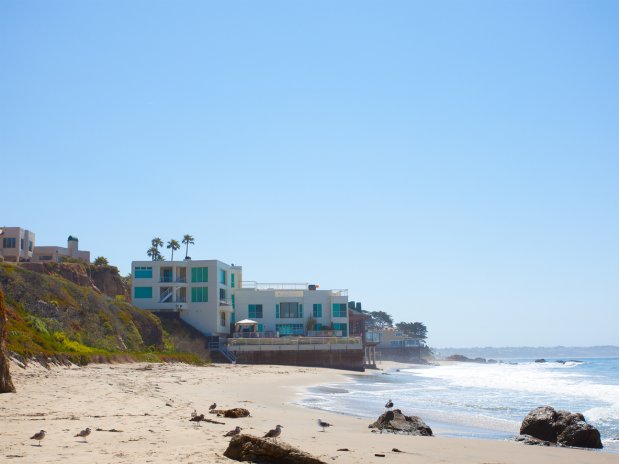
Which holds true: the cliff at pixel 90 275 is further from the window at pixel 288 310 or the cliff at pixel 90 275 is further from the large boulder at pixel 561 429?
the large boulder at pixel 561 429

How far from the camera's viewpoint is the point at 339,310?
200 ft

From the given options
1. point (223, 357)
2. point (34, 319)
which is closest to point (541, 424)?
point (34, 319)

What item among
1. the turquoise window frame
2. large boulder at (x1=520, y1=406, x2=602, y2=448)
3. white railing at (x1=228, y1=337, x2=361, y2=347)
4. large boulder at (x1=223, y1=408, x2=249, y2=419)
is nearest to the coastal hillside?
white railing at (x1=228, y1=337, x2=361, y2=347)

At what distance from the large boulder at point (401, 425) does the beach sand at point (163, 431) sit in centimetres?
41

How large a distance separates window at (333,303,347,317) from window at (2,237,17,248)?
31020 mm

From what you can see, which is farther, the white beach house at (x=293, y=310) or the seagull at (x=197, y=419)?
the white beach house at (x=293, y=310)

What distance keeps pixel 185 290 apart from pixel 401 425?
44.2 m

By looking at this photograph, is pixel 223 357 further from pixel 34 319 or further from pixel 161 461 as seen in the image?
pixel 161 461

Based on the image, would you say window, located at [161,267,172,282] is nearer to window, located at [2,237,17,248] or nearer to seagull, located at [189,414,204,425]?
window, located at [2,237,17,248]

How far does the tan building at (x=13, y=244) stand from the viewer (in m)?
64.2

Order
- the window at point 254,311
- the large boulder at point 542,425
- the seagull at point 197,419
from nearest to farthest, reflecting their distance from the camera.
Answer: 1. the seagull at point 197,419
2. the large boulder at point 542,425
3. the window at point 254,311

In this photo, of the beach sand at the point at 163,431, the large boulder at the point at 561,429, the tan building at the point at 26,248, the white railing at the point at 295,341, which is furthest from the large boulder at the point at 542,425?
the tan building at the point at 26,248

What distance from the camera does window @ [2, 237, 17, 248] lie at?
64650mm

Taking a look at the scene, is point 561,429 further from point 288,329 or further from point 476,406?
point 288,329
